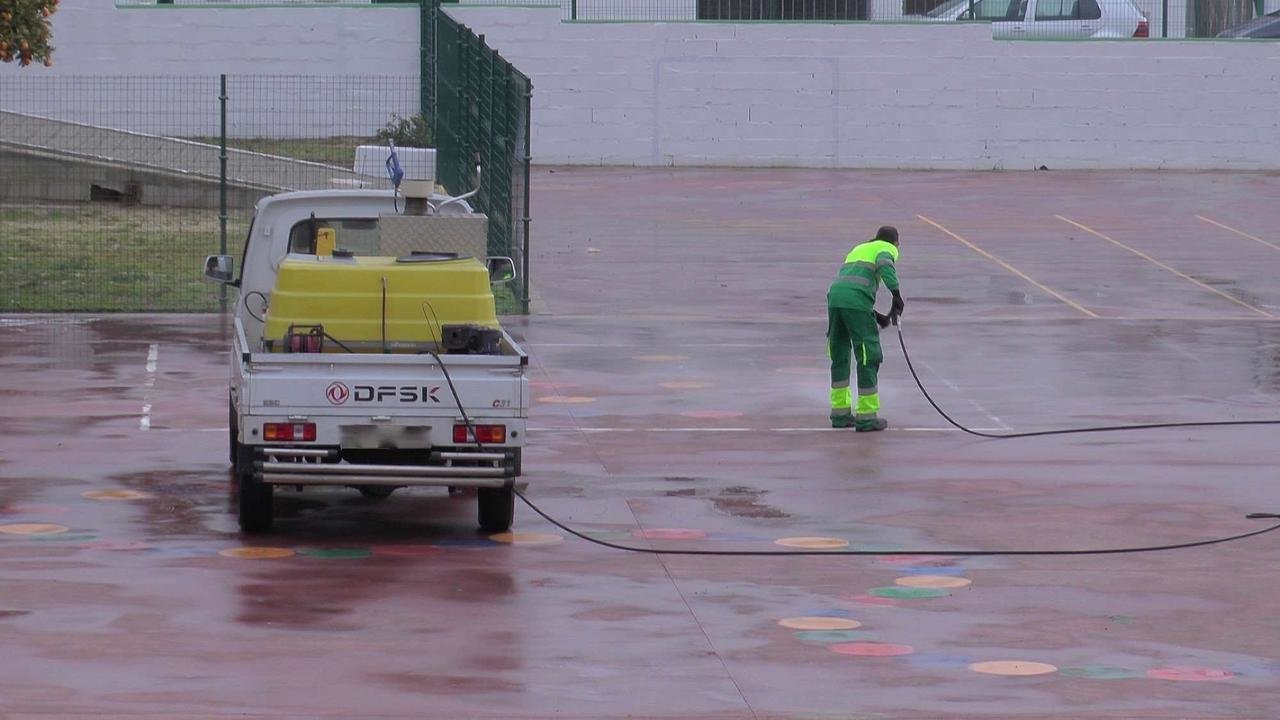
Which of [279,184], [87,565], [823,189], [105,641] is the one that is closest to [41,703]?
[105,641]

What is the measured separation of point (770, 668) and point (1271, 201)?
28420 mm

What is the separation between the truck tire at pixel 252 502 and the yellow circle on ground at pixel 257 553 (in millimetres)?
311

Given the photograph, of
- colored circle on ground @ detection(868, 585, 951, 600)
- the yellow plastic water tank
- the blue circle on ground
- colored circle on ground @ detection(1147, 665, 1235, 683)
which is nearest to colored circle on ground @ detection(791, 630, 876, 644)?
the blue circle on ground

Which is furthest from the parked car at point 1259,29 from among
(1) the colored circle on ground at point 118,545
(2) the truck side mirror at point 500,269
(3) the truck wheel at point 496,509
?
(1) the colored circle on ground at point 118,545

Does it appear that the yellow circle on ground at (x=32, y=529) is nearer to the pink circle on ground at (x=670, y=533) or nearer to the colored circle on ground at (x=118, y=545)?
the colored circle on ground at (x=118, y=545)

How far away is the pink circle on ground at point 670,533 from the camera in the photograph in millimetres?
11568

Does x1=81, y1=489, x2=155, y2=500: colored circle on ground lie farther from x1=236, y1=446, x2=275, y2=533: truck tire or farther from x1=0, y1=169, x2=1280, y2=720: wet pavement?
x1=236, y1=446, x2=275, y2=533: truck tire

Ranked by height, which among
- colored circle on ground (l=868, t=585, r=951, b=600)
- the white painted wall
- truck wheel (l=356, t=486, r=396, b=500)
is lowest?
colored circle on ground (l=868, t=585, r=951, b=600)

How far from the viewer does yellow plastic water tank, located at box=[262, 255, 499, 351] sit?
11820 millimetres

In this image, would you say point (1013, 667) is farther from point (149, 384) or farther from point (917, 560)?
point (149, 384)

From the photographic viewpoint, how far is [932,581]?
10477 millimetres

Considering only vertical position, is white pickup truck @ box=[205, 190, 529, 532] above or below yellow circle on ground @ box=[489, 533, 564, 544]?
above

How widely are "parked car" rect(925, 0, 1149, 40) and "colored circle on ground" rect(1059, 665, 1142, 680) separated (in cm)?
3135

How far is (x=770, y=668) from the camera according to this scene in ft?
28.5
